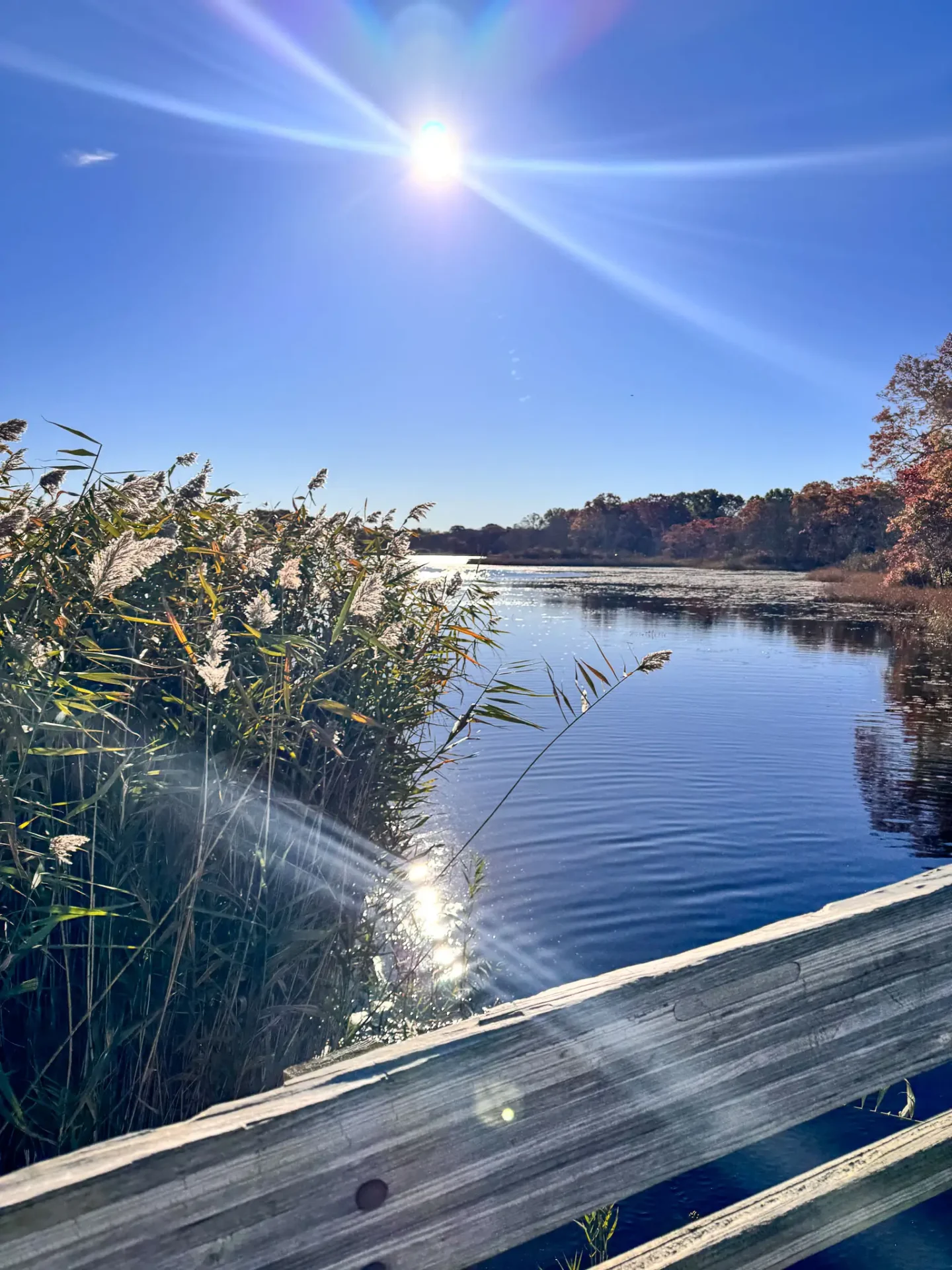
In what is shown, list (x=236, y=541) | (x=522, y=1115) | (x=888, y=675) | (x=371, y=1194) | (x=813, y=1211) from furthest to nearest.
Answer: (x=888, y=675), (x=236, y=541), (x=813, y=1211), (x=522, y=1115), (x=371, y=1194)

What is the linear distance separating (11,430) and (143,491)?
15.9 inches

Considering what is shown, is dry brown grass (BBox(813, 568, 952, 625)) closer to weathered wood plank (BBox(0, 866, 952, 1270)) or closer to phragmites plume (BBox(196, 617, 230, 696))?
weathered wood plank (BBox(0, 866, 952, 1270))

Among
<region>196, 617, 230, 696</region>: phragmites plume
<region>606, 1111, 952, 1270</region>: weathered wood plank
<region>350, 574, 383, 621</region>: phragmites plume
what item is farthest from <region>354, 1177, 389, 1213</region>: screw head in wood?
<region>350, 574, 383, 621</region>: phragmites plume

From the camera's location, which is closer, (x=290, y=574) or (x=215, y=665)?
(x=215, y=665)

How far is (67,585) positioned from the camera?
2.93 meters

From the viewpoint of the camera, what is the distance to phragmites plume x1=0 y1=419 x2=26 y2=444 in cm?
258

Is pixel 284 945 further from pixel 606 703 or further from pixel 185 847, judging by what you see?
pixel 606 703

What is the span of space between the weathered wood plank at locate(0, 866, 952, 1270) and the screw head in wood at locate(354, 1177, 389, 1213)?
0.03 ft

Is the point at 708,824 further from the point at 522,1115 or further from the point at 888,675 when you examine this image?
the point at 888,675

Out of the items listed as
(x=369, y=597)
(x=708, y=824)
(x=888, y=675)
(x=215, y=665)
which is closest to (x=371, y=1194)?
(x=215, y=665)

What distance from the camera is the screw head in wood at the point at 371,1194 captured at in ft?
4.53

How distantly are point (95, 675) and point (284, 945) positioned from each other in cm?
124

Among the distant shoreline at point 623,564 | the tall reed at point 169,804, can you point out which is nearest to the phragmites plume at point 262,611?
the tall reed at point 169,804

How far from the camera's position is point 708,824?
864 centimetres
